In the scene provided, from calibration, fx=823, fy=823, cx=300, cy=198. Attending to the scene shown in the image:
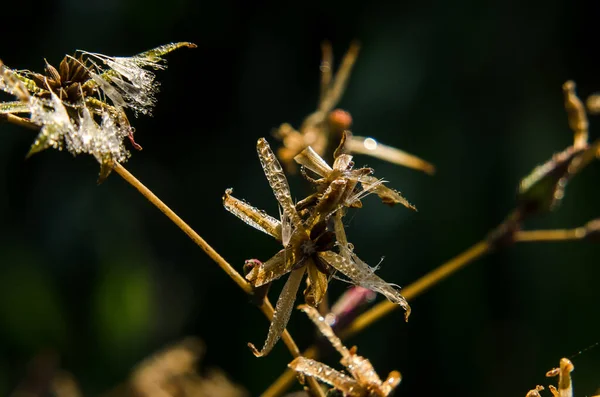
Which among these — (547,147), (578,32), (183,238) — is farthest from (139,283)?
(578,32)

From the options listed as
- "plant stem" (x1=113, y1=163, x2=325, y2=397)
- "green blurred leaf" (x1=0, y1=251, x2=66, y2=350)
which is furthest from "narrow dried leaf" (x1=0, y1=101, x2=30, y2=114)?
"green blurred leaf" (x1=0, y1=251, x2=66, y2=350)

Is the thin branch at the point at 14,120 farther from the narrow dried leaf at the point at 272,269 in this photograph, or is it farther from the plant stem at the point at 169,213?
the narrow dried leaf at the point at 272,269

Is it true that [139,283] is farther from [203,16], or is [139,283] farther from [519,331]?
[519,331]

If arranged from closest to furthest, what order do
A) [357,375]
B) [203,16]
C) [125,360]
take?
[357,375] < [125,360] < [203,16]

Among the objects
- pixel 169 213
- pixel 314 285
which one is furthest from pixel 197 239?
pixel 314 285

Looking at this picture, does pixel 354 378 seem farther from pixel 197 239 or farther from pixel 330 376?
pixel 197 239

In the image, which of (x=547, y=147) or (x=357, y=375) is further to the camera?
(x=547, y=147)

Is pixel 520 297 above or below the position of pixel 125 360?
above

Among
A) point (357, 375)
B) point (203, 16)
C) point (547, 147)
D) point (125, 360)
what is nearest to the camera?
point (357, 375)
